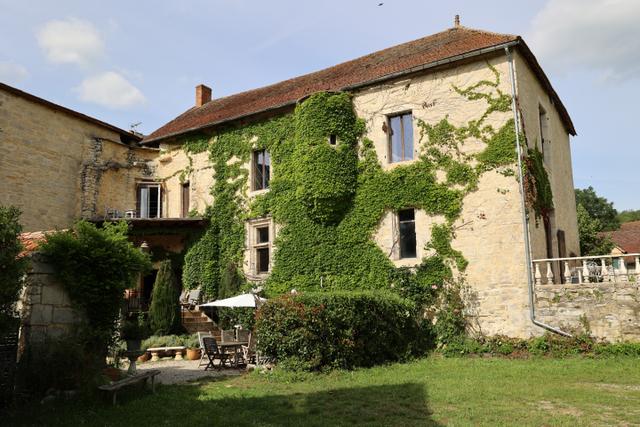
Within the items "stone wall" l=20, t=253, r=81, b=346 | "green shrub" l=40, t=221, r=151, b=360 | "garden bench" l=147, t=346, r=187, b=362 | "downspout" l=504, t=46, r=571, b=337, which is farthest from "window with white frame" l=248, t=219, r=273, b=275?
"stone wall" l=20, t=253, r=81, b=346

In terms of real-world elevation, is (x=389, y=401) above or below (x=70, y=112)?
below

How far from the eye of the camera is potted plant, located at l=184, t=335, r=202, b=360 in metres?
15.6

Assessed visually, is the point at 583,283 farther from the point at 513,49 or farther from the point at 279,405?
the point at 279,405

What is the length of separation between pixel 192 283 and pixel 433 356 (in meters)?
10.4

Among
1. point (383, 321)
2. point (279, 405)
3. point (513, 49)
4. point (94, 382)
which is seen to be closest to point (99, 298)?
point (94, 382)

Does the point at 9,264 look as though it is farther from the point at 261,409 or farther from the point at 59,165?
the point at 59,165

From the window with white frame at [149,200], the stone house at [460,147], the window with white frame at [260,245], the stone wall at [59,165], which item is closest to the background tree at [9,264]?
the stone house at [460,147]

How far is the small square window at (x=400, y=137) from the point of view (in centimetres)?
1750

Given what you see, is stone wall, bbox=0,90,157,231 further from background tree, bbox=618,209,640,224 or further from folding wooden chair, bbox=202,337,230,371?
background tree, bbox=618,209,640,224

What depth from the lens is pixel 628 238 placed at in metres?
40.5

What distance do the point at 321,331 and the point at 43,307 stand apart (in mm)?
5654

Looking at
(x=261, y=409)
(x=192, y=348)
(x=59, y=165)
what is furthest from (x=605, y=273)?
(x=59, y=165)

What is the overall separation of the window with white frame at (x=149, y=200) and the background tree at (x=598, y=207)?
40.8 meters

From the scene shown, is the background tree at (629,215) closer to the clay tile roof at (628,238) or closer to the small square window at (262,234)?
the clay tile roof at (628,238)
